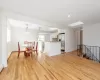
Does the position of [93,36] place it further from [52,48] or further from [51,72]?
[51,72]

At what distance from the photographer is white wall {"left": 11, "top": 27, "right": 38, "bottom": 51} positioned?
22.1 feet

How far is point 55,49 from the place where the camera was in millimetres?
5699

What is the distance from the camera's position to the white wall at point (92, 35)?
209 inches

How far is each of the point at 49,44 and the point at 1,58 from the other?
3103 mm

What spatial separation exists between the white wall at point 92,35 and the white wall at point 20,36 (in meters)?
5.03

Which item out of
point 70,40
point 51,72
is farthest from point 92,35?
point 51,72

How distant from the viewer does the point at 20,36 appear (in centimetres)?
709

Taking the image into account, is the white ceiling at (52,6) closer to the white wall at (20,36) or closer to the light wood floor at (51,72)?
the light wood floor at (51,72)

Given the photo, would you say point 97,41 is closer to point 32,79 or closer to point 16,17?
point 32,79

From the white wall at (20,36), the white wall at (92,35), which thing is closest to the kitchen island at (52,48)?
the white wall at (92,35)

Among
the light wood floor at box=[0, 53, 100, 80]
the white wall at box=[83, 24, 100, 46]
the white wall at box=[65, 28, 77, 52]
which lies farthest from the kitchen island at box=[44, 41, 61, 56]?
the white wall at box=[83, 24, 100, 46]

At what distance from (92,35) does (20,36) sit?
6.54 m

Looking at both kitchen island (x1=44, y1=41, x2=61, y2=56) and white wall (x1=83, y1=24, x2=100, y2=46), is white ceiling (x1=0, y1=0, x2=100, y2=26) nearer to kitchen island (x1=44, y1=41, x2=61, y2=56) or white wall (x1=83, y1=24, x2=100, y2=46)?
white wall (x1=83, y1=24, x2=100, y2=46)

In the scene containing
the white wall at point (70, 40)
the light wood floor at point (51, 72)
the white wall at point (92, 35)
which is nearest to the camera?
the light wood floor at point (51, 72)
